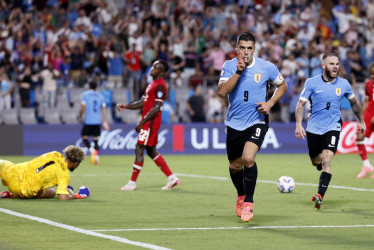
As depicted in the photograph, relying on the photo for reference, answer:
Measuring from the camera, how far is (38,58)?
25.8 m

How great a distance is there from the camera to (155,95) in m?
14.9

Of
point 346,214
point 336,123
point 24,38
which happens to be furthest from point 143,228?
point 24,38

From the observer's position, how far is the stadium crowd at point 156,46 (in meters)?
26.3

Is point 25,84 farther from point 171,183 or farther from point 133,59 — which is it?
point 171,183

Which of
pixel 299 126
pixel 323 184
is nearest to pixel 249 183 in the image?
pixel 299 126

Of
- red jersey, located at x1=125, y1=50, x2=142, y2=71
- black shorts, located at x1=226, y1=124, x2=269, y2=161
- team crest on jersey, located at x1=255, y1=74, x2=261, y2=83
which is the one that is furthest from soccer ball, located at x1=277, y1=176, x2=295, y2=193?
red jersey, located at x1=125, y1=50, x2=142, y2=71

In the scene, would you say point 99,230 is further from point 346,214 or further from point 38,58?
point 38,58

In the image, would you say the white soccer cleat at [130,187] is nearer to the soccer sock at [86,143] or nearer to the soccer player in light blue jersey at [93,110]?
the soccer player in light blue jersey at [93,110]

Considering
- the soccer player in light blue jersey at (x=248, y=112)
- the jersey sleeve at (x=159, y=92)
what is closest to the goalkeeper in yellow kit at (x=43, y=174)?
the jersey sleeve at (x=159, y=92)

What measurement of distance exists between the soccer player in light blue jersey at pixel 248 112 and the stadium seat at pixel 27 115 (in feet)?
54.0

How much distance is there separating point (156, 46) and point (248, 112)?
17.7 metres

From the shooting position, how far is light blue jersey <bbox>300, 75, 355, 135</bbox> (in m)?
12.5

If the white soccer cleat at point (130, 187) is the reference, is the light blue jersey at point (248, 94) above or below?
above

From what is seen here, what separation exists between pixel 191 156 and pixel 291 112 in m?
4.55
